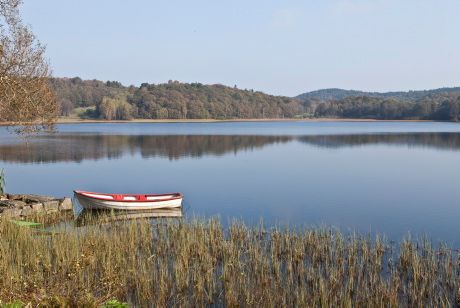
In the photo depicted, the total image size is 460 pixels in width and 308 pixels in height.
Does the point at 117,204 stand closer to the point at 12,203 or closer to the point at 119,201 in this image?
the point at 119,201

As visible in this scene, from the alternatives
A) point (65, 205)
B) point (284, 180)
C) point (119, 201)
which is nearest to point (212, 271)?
point (119, 201)

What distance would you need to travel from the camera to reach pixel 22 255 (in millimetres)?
15641

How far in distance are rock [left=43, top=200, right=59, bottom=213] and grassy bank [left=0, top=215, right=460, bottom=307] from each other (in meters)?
7.21

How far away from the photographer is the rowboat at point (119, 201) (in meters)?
27.4

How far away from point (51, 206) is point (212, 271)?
15.0 m

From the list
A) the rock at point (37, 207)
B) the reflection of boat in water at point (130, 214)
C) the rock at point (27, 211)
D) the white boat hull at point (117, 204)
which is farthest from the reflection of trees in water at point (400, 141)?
the rock at point (27, 211)

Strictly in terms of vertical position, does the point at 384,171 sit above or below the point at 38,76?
below

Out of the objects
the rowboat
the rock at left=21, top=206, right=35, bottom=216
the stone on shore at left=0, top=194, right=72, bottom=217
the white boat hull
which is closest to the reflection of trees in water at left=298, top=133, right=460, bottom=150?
the rowboat

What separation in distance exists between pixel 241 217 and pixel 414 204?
44.8ft

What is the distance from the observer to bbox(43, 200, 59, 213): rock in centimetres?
2593

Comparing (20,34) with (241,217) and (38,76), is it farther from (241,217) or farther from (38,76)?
(241,217)

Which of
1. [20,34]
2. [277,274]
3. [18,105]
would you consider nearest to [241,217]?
[277,274]

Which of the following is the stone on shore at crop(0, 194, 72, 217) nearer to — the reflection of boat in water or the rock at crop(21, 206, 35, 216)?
the rock at crop(21, 206, 35, 216)

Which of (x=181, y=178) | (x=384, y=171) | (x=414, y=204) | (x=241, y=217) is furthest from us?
(x=384, y=171)
